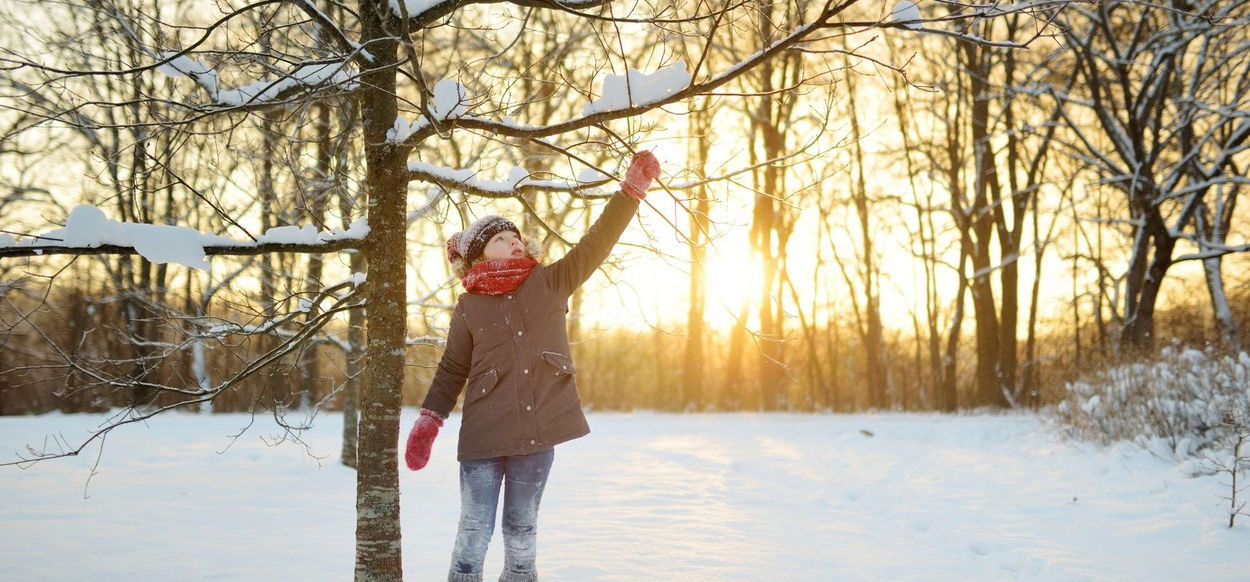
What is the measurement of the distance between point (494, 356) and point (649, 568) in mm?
1677

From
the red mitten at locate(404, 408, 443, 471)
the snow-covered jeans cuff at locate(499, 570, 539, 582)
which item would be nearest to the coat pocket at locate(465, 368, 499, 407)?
the red mitten at locate(404, 408, 443, 471)

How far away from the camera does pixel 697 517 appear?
548 centimetres

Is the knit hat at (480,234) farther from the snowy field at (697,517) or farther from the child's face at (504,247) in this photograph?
the snowy field at (697,517)

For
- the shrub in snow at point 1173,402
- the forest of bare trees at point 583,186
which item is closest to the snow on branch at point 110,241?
the forest of bare trees at point 583,186

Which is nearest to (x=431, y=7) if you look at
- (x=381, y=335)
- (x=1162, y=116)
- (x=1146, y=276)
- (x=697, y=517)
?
(x=381, y=335)

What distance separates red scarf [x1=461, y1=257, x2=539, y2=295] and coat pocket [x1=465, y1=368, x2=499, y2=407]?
320mm

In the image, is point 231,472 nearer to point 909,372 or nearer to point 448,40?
point 448,40

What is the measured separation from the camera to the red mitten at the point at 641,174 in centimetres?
298

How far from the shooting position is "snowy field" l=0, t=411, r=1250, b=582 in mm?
4023

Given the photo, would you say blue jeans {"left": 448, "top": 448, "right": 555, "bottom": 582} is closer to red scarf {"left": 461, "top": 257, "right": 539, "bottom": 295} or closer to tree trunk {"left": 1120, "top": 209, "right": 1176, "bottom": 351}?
red scarf {"left": 461, "top": 257, "right": 539, "bottom": 295}

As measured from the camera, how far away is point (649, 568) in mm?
4000

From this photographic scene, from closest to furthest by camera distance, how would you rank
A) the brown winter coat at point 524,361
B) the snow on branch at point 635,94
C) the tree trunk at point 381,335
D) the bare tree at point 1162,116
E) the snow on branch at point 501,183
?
the snow on branch at point 635,94, the brown winter coat at point 524,361, the tree trunk at point 381,335, the snow on branch at point 501,183, the bare tree at point 1162,116

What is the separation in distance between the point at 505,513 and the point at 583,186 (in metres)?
1.49

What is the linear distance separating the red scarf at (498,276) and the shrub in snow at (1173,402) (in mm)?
5188
